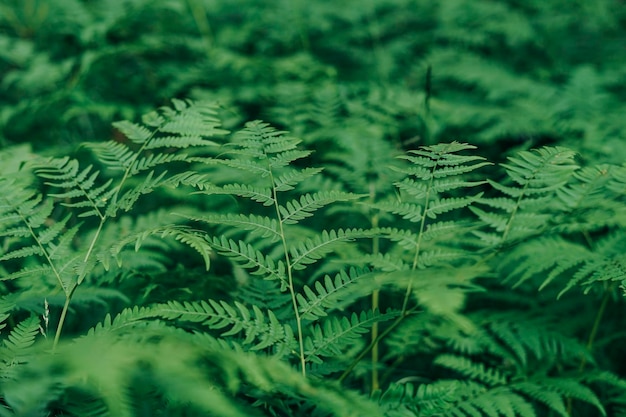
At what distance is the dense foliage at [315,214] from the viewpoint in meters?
1.17

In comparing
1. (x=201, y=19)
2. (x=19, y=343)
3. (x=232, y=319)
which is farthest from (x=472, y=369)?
(x=201, y=19)

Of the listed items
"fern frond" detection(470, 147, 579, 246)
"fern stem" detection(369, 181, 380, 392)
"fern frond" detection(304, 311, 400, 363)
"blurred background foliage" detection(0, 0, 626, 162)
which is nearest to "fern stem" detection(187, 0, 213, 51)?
"blurred background foliage" detection(0, 0, 626, 162)

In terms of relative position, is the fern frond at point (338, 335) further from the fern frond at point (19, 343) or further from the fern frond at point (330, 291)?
the fern frond at point (19, 343)

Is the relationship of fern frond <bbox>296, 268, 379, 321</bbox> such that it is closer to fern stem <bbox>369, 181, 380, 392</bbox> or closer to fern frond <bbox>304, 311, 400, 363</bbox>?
fern frond <bbox>304, 311, 400, 363</bbox>

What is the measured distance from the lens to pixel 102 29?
2.92m

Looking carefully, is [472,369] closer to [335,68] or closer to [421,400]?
[421,400]

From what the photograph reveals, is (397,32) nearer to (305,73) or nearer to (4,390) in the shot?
(305,73)

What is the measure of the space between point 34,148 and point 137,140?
1596 mm

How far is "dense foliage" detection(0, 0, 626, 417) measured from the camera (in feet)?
3.83

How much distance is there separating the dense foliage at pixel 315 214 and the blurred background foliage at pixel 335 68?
0.9 inches

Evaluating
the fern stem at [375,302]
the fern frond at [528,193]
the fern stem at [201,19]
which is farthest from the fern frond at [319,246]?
the fern stem at [201,19]

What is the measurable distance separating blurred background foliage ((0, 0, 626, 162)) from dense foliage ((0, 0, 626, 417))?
0.08ft

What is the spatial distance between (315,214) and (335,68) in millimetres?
1686

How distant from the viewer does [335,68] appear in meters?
3.73
